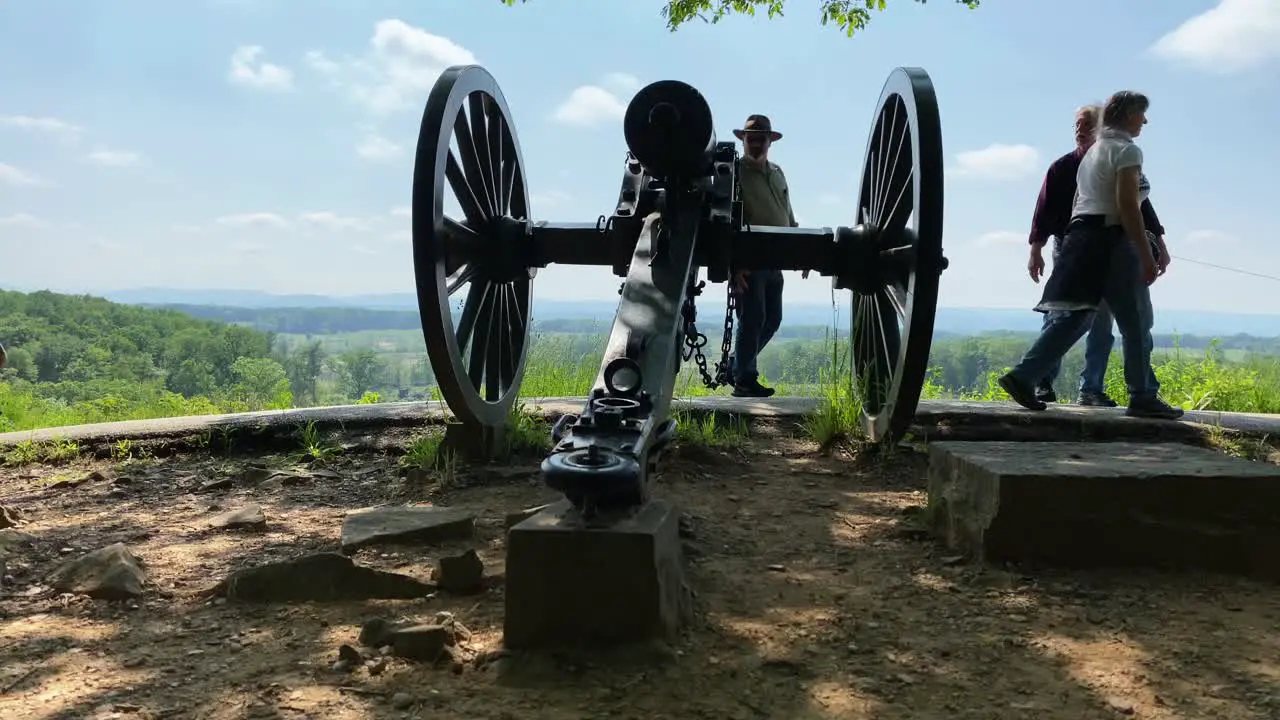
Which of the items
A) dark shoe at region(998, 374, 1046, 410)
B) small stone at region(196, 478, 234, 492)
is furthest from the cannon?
small stone at region(196, 478, 234, 492)

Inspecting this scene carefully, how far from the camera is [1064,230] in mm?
5594

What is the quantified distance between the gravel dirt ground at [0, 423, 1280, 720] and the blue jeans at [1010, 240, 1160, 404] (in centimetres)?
160

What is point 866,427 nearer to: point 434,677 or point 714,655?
point 714,655

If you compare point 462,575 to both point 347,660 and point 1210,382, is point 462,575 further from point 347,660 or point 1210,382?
point 1210,382

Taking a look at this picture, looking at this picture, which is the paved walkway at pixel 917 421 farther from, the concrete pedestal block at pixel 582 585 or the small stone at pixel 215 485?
the concrete pedestal block at pixel 582 585

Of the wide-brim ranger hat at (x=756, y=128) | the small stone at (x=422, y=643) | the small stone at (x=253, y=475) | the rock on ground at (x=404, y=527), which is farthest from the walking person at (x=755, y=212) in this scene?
the small stone at (x=422, y=643)

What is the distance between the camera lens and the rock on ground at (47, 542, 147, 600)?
2.63 m

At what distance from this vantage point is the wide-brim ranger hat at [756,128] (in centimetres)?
Result: 606

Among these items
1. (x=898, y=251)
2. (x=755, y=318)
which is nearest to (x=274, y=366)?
(x=755, y=318)

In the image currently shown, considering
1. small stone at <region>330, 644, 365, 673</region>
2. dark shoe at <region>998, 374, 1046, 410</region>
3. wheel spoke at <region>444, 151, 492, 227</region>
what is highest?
wheel spoke at <region>444, 151, 492, 227</region>

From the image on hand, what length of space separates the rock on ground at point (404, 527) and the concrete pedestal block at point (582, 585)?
1.01m

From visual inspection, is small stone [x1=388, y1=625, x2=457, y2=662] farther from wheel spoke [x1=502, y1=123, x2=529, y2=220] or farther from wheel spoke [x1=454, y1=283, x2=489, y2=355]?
wheel spoke [x1=502, y1=123, x2=529, y2=220]

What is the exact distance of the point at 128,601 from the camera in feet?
8.57

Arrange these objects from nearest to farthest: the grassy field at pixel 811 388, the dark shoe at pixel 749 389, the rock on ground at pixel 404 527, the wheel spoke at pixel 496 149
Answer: the rock on ground at pixel 404 527 → the wheel spoke at pixel 496 149 → the grassy field at pixel 811 388 → the dark shoe at pixel 749 389
